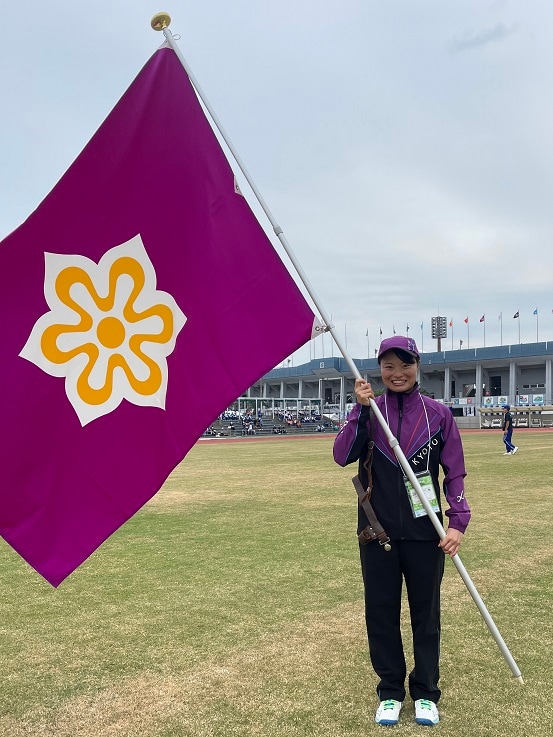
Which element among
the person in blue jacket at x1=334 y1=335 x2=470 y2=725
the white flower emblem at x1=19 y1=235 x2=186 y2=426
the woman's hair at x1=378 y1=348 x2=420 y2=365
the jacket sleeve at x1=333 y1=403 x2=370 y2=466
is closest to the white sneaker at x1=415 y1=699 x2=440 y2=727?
the person in blue jacket at x1=334 y1=335 x2=470 y2=725

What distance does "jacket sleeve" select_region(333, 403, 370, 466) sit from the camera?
10.9 ft

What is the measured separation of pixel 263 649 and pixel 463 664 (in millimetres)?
1319

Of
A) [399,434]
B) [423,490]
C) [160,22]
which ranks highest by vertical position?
[160,22]

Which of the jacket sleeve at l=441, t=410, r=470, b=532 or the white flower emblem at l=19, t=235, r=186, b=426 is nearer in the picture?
the jacket sleeve at l=441, t=410, r=470, b=532

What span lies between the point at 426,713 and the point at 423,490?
1.17 meters

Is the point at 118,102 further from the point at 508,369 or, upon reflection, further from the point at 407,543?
the point at 508,369

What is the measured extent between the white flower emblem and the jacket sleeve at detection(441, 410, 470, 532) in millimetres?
1582

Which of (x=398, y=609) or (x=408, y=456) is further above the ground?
(x=408, y=456)

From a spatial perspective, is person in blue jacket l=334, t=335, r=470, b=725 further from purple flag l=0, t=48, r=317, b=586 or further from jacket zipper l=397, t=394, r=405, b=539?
purple flag l=0, t=48, r=317, b=586

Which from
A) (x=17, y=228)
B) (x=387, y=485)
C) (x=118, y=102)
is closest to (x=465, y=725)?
(x=387, y=485)

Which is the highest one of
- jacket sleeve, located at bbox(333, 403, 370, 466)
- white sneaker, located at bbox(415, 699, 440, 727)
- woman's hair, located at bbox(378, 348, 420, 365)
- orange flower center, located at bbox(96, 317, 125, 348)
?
orange flower center, located at bbox(96, 317, 125, 348)

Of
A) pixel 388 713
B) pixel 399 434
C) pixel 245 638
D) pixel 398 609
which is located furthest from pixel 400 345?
pixel 245 638

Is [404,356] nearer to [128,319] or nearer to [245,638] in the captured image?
[128,319]

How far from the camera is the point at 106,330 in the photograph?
3510 mm
